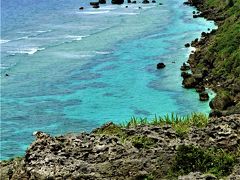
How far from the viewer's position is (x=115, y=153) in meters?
14.4

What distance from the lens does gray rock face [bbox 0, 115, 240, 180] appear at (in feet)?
44.9

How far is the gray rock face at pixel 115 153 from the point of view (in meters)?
13.7

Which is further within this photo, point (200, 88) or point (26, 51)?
point (26, 51)

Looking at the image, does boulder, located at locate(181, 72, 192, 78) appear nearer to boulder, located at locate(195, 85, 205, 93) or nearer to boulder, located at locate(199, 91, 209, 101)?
boulder, located at locate(195, 85, 205, 93)

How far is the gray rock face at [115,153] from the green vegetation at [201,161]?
30 cm

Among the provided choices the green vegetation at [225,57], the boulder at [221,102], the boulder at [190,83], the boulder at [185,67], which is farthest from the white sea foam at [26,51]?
the boulder at [221,102]

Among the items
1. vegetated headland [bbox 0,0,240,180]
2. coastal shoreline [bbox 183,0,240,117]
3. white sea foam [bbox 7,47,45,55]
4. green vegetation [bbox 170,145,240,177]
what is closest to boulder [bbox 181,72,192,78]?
coastal shoreline [bbox 183,0,240,117]

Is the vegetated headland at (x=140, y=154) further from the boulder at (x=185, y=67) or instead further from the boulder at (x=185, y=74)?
the boulder at (x=185, y=67)

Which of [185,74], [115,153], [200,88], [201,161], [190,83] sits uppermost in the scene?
[115,153]

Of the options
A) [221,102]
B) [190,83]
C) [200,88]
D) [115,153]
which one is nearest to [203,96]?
[200,88]

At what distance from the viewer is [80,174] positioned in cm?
1345

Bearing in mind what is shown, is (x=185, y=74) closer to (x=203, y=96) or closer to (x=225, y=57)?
(x=225, y=57)

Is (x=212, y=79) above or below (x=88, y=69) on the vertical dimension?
above

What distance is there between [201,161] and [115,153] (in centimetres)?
249
